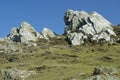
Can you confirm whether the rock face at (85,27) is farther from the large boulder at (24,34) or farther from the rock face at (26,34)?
the large boulder at (24,34)

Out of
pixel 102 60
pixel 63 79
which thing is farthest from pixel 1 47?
pixel 63 79

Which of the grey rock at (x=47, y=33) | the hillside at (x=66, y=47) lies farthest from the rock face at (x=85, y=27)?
the grey rock at (x=47, y=33)

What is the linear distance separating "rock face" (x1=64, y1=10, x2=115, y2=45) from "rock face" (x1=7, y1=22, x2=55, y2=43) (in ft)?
30.0

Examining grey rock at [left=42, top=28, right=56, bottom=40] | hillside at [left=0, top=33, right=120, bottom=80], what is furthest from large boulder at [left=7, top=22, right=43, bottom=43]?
hillside at [left=0, top=33, right=120, bottom=80]

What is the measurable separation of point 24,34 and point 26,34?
83cm

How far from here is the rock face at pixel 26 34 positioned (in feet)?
441

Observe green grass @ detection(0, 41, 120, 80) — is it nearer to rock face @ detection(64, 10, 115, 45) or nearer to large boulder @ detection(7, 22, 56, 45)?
rock face @ detection(64, 10, 115, 45)

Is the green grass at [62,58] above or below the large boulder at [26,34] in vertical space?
below

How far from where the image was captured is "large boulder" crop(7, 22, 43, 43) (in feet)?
440

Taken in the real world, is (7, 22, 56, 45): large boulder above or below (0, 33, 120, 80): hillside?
above

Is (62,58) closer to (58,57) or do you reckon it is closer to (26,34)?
(58,57)

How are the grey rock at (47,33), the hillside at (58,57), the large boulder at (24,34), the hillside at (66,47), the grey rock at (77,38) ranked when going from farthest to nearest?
1. the grey rock at (47,33)
2. the large boulder at (24,34)
3. the grey rock at (77,38)
4. the hillside at (66,47)
5. the hillside at (58,57)

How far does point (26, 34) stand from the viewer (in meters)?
136

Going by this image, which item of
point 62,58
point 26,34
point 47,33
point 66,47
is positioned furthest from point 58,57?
point 47,33
